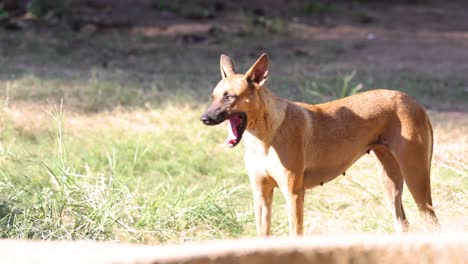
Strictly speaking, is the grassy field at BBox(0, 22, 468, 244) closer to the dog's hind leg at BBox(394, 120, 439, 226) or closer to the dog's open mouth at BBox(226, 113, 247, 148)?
the dog's hind leg at BBox(394, 120, 439, 226)

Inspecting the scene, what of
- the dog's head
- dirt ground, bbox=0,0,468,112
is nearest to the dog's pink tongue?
the dog's head

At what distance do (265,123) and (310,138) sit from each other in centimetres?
37

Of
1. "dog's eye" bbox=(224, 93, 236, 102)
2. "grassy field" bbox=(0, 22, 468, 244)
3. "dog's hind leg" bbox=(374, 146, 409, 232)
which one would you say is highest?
"dog's eye" bbox=(224, 93, 236, 102)

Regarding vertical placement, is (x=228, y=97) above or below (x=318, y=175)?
above

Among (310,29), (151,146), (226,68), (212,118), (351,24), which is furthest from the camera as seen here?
(351,24)

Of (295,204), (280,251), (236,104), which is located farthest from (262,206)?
(280,251)

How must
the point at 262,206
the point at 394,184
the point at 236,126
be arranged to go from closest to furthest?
the point at 236,126 < the point at 262,206 < the point at 394,184

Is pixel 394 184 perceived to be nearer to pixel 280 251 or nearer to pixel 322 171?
pixel 322 171

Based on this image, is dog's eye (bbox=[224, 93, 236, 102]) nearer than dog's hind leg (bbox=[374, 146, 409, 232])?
Yes

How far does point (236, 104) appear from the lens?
16.8 ft

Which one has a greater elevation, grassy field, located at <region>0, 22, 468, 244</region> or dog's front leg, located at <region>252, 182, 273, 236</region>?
dog's front leg, located at <region>252, 182, 273, 236</region>

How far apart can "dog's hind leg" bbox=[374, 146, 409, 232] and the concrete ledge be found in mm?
3944

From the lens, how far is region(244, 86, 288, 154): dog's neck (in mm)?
5184

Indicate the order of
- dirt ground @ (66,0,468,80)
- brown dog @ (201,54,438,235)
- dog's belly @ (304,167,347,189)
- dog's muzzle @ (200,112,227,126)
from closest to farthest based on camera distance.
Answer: dog's muzzle @ (200,112,227,126), brown dog @ (201,54,438,235), dog's belly @ (304,167,347,189), dirt ground @ (66,0,468,80)
